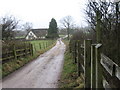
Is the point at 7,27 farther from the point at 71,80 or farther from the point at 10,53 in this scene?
the point at 71,80

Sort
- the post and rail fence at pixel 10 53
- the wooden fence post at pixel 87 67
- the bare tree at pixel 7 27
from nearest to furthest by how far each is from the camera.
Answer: the wooden fence post at pixel 87 67
the post and rail fence at pixel 10 53
the bare tree at pixel 7 27

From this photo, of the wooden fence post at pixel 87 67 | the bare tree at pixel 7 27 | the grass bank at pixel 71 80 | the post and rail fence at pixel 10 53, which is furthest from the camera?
the bare tree at pixel 7 27

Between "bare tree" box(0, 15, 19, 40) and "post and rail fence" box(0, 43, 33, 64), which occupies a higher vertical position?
"bare tree" box(0, 15, 19, 40)

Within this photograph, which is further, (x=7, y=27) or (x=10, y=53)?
(x=7, y=27)

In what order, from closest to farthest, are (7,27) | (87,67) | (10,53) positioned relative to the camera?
(87,67)
(10,53)
(7,27)

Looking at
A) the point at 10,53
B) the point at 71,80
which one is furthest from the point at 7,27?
the point at 71,80

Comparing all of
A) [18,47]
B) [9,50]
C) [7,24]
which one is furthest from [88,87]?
[7,24]

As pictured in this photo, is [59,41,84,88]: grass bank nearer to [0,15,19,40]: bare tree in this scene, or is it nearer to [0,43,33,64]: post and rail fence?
[0,43,33,64]: post and rail fence

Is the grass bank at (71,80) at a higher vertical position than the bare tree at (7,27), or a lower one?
lower

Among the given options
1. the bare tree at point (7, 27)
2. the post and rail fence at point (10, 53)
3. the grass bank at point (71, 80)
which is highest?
the bare tree at point (7, 27)

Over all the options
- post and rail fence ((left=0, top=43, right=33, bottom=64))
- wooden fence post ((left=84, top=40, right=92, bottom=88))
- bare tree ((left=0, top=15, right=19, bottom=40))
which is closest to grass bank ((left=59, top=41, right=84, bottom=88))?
wooden fence post ((left=84, top=40, right=92, bottom=88))

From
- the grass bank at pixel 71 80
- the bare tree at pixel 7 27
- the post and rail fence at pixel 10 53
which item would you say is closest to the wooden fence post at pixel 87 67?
the grass bank at pixel 71 80

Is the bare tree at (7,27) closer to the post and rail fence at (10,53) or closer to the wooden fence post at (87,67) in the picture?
the post and rail fence at (10,53)

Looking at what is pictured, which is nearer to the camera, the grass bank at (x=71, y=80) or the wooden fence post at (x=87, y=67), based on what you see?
the wooden fence post at (x=87, y=67)
